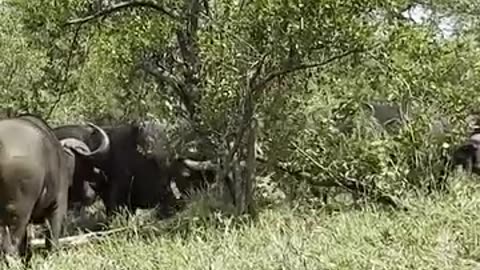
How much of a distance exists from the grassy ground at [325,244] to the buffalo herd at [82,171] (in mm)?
623

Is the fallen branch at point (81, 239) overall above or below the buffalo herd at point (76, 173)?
below

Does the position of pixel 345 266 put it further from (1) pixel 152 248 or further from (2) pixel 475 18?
(2) pixel 475 18

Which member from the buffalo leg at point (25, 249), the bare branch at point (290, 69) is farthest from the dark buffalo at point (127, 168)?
the bare branch at point (290, 69)

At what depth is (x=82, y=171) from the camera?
44.0 feet

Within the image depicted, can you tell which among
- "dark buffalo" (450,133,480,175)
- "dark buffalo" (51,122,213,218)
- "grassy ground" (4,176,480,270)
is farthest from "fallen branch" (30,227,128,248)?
"dark buffalo" (450,133,480,175)

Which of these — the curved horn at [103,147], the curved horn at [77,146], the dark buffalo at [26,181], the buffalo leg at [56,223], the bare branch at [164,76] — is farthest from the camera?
the curved horn at [103,147]

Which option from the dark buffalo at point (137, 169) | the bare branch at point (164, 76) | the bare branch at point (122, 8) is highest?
the bare branch at point (122, 8)

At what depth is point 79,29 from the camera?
10.6 metres

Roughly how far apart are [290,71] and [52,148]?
8.80ft

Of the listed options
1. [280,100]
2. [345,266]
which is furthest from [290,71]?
[345,266]

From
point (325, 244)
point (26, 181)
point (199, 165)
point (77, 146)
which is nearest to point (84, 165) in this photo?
point (77, 146)

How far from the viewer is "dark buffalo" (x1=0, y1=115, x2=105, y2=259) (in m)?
8.78

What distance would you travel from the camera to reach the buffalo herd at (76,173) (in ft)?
29.2

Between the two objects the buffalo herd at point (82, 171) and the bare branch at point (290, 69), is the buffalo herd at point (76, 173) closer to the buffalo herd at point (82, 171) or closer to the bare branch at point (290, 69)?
the buffalo herd at point (82, 171)
